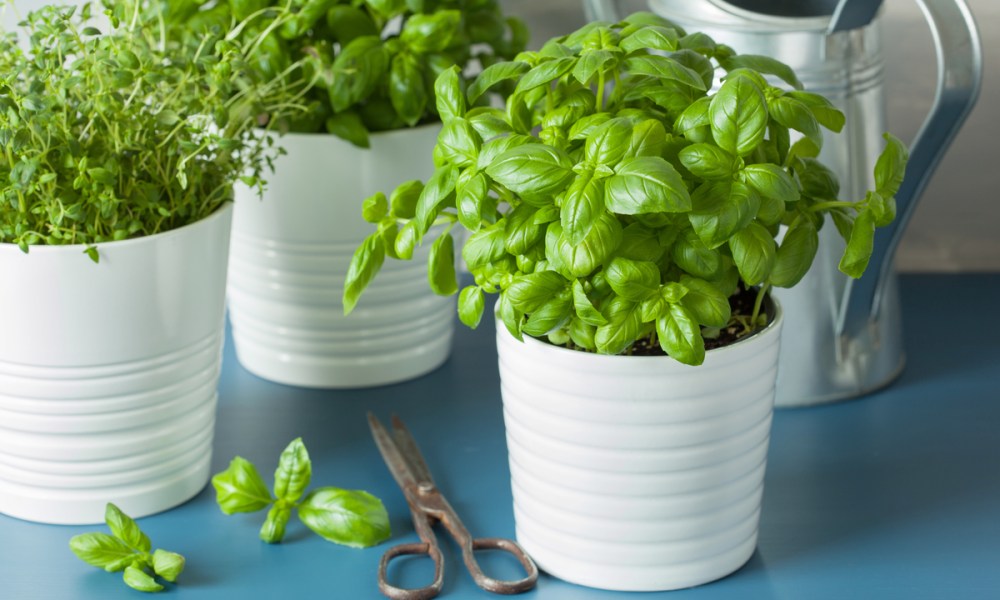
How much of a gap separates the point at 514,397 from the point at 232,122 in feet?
0.94

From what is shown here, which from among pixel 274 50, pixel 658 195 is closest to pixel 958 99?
pixel 658 195

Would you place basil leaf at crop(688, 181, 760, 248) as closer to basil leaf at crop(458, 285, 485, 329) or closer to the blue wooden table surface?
basil leaf at crop(458, 285, 485, 329)

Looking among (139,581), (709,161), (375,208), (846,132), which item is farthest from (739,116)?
(139,581)

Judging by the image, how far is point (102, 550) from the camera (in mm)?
810

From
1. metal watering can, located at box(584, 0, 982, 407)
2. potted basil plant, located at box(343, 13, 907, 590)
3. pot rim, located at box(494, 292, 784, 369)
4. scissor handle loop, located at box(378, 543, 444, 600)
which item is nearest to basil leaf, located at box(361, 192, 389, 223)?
potted basil plant, located at box(343, 13, 907, 590)

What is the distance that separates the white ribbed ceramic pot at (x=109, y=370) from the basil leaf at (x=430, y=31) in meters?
0.21

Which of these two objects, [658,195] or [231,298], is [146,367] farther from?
[658,195]

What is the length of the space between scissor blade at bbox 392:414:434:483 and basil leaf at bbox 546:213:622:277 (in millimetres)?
268

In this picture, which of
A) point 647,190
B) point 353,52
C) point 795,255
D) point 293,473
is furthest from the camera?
point 353,52

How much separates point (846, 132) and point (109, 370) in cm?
57

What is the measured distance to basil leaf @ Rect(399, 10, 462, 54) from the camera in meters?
0.98

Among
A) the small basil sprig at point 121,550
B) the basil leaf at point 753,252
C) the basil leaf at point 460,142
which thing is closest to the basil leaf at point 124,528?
the small basil sprig at point 121,550

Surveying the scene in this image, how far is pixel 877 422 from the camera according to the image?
39.4 inches

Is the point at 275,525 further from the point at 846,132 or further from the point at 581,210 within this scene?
the point at 846,132
